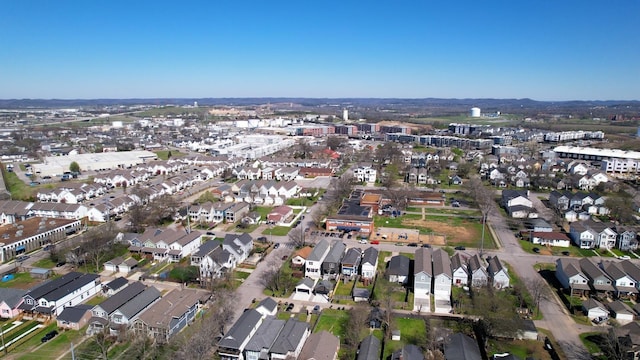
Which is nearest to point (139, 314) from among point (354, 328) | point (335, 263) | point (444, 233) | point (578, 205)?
point (354, 328)

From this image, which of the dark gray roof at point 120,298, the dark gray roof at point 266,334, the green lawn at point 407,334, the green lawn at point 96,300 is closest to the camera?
the dark gray roof at point 266,334

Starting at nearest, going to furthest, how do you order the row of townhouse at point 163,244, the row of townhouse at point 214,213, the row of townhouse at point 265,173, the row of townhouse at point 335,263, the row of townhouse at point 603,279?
the row of townhouse at point 603,279, the row of townhouse at point 335,263, the row of townhouse at point 163,244, the row of townhouse at point 214,213, the row of townhouse at point 265,173

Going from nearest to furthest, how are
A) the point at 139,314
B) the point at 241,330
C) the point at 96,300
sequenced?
the point at 241,330 < the point at 139,314 < the point at 96,300

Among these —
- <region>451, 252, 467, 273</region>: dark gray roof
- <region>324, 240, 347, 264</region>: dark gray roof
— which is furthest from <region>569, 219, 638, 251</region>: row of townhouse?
<region>324, 240, 347, 264</region>: dark gray roof

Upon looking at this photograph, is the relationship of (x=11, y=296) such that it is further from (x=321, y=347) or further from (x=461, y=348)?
(x=461, y=348)

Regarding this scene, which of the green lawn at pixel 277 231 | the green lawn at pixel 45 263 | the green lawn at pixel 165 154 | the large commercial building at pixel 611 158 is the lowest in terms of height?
the green lawn at pixel 45 263

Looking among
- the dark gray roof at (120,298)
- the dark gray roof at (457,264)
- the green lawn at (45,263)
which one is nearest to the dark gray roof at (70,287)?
the dark gray roof at (120,298)

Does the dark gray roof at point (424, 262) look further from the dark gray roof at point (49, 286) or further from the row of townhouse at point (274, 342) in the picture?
the dark gray roof at point (49, 286)
